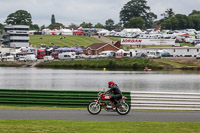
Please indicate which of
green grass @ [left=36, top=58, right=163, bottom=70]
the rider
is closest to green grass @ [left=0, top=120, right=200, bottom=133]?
the rider

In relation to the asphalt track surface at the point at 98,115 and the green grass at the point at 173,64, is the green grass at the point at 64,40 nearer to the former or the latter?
the green grass at the point at 173,64

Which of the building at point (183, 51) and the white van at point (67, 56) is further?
the white van at point (67, 56)

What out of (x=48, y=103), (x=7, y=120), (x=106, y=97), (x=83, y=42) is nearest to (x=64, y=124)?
(x=7, y=120)

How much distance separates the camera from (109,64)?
106312 mm

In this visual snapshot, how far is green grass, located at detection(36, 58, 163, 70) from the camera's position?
104 meters

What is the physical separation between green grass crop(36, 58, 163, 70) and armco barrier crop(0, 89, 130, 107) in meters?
76.5

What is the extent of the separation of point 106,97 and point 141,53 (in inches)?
3617

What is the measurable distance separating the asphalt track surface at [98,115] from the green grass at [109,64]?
78718 millimetres

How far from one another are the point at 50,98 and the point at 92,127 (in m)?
8.65

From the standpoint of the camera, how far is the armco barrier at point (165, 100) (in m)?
25.7

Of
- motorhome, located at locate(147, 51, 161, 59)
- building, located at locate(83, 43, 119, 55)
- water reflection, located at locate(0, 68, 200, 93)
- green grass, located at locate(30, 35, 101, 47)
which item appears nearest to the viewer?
water reflection, located at locate(0, 68, 200, 93)

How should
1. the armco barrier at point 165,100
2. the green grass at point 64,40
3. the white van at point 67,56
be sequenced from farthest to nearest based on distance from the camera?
the green grass at point 64,40 → the white van at point 67,56 → the armco barrier at point 165,100

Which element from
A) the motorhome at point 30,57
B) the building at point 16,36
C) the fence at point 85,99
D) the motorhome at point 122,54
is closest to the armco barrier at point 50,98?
the fence at point 85,99

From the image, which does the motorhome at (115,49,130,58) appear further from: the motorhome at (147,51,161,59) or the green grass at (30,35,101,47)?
the green grass at (30,35,101,47)
